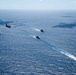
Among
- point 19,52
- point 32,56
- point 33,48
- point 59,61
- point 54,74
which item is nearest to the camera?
point 54,74

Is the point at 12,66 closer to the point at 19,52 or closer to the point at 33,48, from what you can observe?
the point at 19,52

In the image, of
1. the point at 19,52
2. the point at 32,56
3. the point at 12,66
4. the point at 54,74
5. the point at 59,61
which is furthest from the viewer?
the point at 19,52

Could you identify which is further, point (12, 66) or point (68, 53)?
point (68, 53)

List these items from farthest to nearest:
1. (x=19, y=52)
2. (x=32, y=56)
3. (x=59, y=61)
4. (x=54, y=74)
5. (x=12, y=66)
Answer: (x=19, y=52), (x=32, y=56), (x=59, y=61), (x=12, y=66), (x=54, y=74)

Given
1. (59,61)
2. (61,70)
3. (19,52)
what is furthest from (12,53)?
(61,70)

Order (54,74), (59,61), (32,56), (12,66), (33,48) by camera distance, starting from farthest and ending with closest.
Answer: (33,48) → (32,56) → (59,61) → (12,66) → (54,74)

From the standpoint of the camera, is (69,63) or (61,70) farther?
(69,63)

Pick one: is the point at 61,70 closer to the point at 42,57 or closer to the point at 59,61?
the point at 59,61

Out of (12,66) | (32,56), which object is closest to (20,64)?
(12,66)
